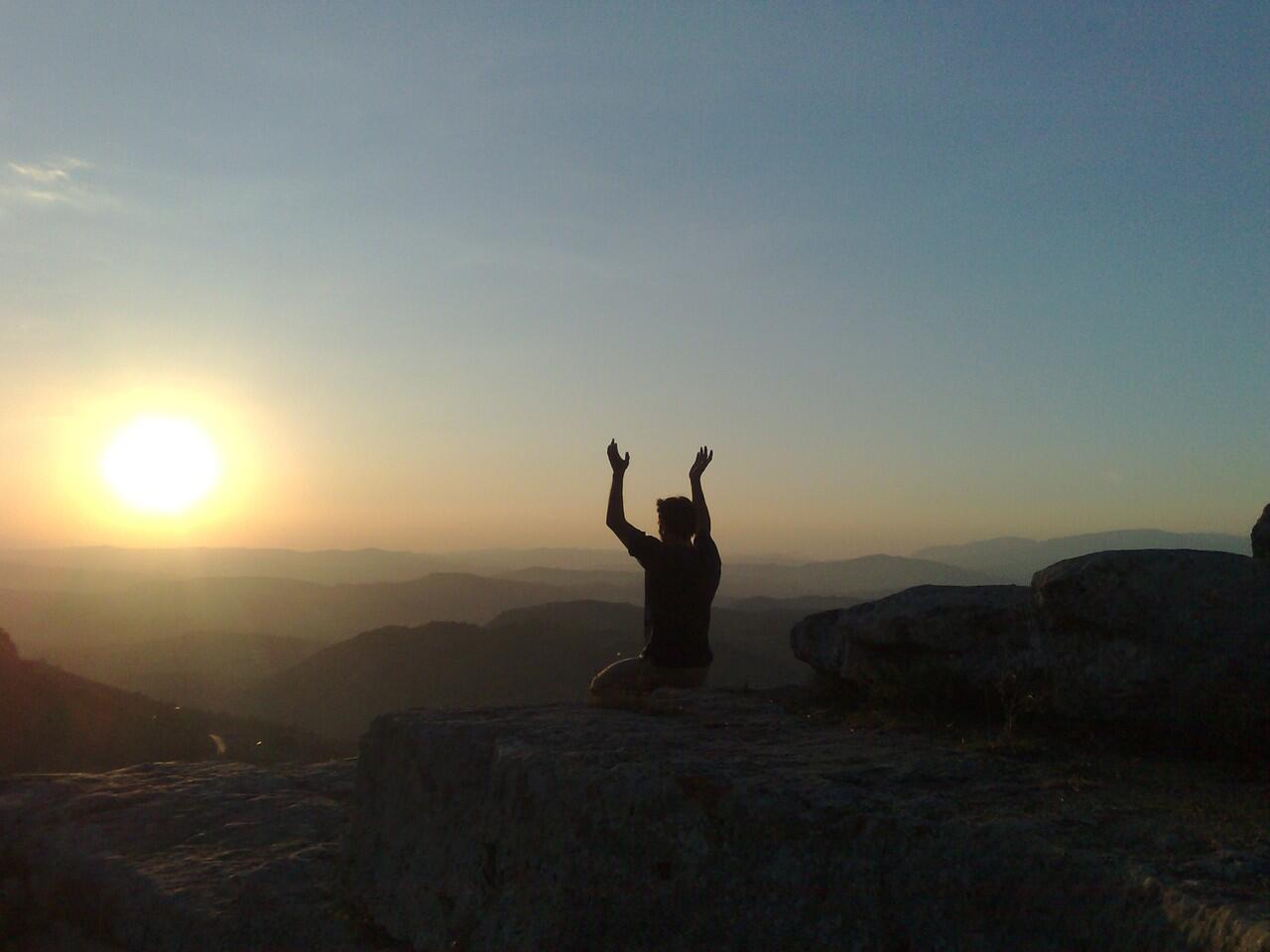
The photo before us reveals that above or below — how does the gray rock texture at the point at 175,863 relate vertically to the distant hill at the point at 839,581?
above

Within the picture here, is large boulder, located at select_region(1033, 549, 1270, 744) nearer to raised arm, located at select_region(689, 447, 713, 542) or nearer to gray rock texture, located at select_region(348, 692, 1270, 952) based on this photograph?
gray rock texture, located at select_region(348, 692, 1270, 952)

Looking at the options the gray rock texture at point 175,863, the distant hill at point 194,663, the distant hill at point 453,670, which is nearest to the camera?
the gray rock texture at point 175,863

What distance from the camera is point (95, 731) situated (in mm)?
16047

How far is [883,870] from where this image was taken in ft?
11.0

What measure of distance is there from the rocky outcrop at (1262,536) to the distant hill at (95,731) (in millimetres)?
14281

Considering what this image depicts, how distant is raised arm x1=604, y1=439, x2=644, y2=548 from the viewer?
6164mm

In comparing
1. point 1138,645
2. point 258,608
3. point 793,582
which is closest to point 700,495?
point 1138,645

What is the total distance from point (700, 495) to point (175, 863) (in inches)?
161

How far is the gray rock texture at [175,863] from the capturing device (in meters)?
5.24

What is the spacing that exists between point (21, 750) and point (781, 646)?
3912 cm

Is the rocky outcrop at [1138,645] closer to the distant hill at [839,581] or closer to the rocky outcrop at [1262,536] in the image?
the rocky outcrop at [1262,536]

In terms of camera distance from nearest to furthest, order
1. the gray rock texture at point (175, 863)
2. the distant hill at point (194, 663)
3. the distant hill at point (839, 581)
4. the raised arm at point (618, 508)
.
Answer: the gray rock texture at point (175, 863) < the raised arm at point (618, 508) < the distant hill at point (194, 663) < the distant hill at point (839, 581)

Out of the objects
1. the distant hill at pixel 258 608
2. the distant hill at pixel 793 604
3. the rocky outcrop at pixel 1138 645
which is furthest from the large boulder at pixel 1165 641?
the distant hill at pixel 258 608

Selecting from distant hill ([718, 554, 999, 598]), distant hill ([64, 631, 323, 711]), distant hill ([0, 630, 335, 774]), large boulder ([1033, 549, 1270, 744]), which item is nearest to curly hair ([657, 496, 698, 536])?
large boulder ([1033, 549, 1270, 744])
